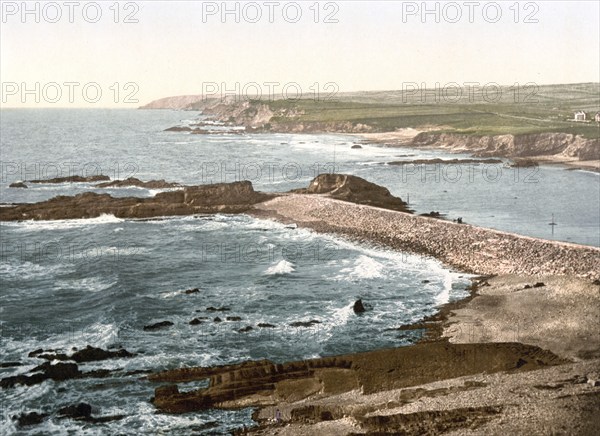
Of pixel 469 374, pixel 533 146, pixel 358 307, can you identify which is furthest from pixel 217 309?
pixel 533 146

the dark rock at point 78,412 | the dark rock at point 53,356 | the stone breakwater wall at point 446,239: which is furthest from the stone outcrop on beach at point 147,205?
the dark rock at point 78,412

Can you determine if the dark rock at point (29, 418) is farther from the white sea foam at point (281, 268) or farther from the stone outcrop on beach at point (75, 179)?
the stone outcrop on beach at point (75, 179)

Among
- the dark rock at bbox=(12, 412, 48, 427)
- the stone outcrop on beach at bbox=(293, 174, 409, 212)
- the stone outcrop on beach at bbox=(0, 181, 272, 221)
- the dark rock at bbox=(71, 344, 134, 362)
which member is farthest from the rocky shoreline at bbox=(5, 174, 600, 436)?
the stone outcrop on beach at bbox=(0, 181, 272, 221)

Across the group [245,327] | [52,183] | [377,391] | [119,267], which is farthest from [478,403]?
[52,183]

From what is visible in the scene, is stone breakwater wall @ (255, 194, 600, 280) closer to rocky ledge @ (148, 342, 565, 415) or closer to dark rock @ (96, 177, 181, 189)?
rocky ledge @ (148, 342, 565, 415)

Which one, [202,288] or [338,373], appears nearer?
[338,373]

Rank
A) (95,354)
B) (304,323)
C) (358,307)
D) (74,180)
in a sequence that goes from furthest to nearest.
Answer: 1. (74,180)
2. (358,307)
3. (304,323)
4. (95,354)

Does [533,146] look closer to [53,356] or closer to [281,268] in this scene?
[281,268]
